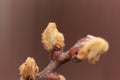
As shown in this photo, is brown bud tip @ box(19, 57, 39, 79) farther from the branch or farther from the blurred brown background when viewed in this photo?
the blurred brown background

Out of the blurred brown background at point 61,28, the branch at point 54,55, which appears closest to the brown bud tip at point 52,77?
the branch at point 54,55

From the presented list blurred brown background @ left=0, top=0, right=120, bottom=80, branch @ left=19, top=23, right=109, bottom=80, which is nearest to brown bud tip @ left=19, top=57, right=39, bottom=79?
branch @ left=19, top=23, right=109, bottom=80

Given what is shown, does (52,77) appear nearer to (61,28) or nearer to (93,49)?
(93,49)

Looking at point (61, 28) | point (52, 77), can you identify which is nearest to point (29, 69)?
point (52, 77)

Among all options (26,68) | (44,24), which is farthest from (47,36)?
(44,24)

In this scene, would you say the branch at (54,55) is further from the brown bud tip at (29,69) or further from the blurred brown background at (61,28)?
the blurred brown background at (61,28)
